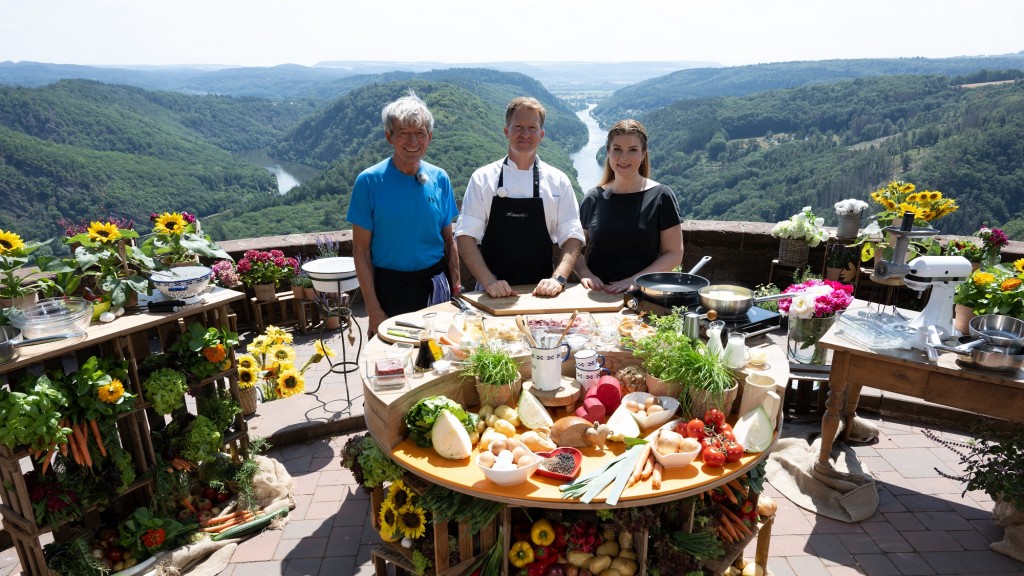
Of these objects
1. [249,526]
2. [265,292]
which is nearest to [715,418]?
[249,526]

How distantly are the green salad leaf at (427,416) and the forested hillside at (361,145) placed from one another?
333 inches

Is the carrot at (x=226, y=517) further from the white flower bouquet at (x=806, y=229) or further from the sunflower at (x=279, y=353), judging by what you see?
the white flower bouquet at (x=806, y=229)

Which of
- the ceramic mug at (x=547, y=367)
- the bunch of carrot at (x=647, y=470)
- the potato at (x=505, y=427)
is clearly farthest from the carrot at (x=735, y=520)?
the potato at (x=505, y=427)

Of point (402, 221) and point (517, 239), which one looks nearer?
point (402, 221)

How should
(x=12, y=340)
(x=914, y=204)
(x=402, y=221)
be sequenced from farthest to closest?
(x=914, y=204), (x=402, y=221), (x=12, y=340)

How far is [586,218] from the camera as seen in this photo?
13.1 ft

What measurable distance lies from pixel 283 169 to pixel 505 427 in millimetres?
89180

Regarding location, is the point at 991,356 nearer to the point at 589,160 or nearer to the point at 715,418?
the point at 715,418

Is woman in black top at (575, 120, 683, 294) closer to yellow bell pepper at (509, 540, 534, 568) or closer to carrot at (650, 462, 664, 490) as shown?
carrot at (650, 462, 664, 490)

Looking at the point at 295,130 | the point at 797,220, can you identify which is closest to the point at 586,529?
the point at 797,220

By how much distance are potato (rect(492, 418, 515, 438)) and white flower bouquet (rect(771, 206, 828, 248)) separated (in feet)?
16.2

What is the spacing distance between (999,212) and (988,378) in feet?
73.5

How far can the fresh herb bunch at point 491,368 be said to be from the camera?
2529 millimetres

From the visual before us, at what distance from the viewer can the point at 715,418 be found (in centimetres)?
235
